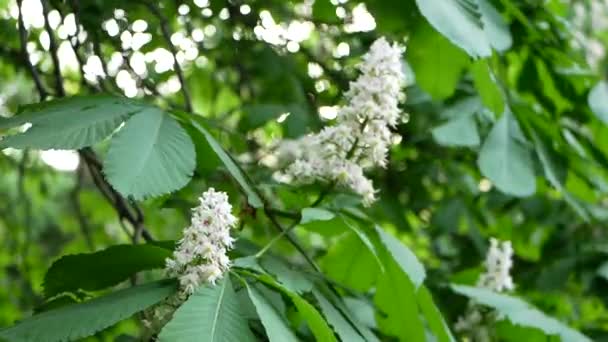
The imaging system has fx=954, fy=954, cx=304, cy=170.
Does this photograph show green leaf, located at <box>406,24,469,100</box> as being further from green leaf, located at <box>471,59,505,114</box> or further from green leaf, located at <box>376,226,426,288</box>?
green leaf, located at <box>376,226,426,288</box>

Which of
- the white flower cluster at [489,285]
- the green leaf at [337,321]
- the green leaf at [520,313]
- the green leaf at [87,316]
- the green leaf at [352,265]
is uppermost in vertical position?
the green leaf at [87,316]

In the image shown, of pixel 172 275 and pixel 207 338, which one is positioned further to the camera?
pixel 172 275

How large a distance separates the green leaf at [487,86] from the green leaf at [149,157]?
0.62 meters

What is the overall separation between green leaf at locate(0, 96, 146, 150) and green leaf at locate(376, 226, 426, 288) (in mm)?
430

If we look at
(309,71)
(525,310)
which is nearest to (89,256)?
(525,310)

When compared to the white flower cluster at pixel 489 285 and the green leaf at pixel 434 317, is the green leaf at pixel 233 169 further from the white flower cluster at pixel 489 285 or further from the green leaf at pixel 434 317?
the white flower cluster at pixel 489 285

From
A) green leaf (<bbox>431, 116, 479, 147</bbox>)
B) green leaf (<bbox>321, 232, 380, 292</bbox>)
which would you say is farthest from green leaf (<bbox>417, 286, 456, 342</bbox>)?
A: green leaf (<bbox>431, 116, 479, 147</bbox>)

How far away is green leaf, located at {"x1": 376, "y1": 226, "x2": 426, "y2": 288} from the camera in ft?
4.84

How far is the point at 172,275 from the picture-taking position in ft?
4.19

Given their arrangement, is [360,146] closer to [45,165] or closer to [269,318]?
[269,318]

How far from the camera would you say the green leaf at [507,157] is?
6.32ft

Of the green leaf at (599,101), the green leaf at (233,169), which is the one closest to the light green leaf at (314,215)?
the green leaf at (233,169)

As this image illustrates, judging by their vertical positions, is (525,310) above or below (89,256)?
below

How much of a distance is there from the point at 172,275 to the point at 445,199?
184cm
